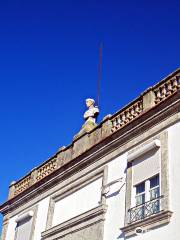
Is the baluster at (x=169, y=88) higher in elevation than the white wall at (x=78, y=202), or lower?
higher

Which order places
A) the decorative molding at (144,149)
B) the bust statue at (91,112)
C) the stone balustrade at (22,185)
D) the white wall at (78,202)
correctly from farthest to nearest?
the stone balustrade at (22,185) → the bust statue at (91,112) → the white wall at (78,202) → the decorative molding at (144,149)

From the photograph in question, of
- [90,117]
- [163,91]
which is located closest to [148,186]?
[163,91]

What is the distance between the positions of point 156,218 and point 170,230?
501mm

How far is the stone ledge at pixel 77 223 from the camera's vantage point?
11693 millimetres

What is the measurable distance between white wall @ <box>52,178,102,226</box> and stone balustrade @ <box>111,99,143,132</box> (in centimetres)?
172

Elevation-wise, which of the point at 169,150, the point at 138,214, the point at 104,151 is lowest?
the point at 138,214

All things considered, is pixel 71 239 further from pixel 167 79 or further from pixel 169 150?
pixel 167 79

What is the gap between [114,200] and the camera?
11508 millimetres

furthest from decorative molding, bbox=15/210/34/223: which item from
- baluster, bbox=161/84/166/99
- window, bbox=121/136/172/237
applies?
baluster, bbox=161/84/166/99

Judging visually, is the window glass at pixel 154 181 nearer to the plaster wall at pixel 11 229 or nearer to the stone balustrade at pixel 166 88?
the stone balustrade at pixel 166 88

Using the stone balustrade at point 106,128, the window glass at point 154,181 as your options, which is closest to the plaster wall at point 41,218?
the stone balustrade at point 106,128

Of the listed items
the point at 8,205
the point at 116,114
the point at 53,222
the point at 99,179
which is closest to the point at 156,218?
the point at 99,179

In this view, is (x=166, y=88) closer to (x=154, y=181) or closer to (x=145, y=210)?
(x=154, y=181)

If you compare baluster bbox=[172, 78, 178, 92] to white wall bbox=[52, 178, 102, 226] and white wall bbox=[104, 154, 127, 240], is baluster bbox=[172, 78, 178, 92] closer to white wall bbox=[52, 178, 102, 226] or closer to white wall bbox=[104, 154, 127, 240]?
white wall bbox=[104, 154, 127, 240]
